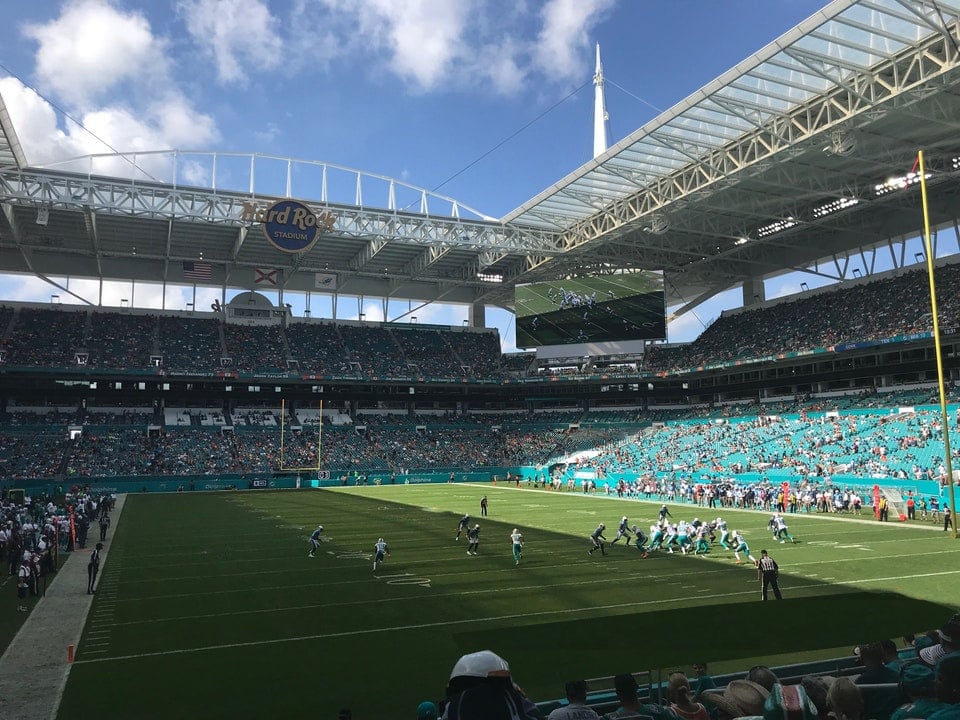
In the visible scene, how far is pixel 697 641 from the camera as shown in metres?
5.12

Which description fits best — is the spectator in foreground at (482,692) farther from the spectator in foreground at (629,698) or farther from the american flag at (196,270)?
the american flag at (196,270)

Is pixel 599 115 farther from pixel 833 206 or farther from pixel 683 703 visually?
pixel 683 703

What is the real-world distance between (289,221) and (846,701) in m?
40.7

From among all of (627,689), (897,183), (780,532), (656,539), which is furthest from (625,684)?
(897,183)

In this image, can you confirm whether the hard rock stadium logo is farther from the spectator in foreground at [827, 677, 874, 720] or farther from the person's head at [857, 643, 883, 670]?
the spectator in foreground at [827, 677, 874, 720]

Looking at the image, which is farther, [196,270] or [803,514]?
[196,270]

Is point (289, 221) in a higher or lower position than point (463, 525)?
higher

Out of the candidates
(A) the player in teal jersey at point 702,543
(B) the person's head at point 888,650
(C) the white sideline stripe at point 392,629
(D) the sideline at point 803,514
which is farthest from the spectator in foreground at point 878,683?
(D) the sideline at point 803,514

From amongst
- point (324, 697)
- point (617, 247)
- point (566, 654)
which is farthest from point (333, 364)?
point (566, 654)

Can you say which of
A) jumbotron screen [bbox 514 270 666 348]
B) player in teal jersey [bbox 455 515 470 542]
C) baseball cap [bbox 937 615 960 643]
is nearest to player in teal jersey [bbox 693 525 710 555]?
player in teal jersey [bbox 455 515 470 542]

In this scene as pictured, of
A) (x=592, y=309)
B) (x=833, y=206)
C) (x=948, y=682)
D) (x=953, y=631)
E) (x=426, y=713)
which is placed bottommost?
(x=426, y=713)

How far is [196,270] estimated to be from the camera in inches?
2212

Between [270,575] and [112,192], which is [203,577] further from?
[112,192]

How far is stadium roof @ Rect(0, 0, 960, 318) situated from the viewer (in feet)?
87.8
